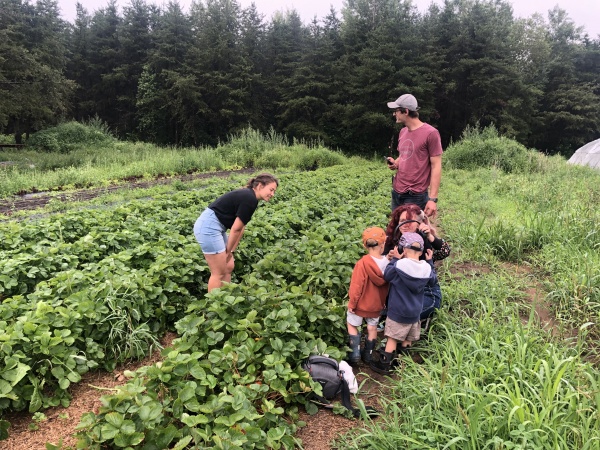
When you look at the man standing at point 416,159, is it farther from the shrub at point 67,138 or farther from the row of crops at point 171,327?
the shrub at point 67,138

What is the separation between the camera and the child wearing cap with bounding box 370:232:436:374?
2908 millimetres

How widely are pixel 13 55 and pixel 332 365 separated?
89.6 feet

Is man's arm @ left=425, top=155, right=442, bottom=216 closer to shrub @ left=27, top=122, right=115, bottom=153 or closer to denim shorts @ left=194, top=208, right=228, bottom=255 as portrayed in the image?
denim shorts @ left=194, top=208, right=228, bottom=255

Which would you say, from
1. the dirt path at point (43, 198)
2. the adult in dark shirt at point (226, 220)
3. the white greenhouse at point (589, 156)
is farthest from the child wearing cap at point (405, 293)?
the white greenhouse at point (589, 156)

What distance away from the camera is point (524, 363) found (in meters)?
2.55


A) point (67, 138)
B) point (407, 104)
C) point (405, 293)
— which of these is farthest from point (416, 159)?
point (67, 138)

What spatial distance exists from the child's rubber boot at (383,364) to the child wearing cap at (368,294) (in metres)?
0.07

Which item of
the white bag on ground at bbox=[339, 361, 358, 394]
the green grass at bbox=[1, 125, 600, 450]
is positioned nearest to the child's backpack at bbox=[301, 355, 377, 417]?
the white bag on ground at bbox=[339, 361, 358, 394]

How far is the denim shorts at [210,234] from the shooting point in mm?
3775

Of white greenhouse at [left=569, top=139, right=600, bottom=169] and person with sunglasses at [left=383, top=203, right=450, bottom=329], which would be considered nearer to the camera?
person with sunglasses at [left=383, top=203, right=450, bottom=329]

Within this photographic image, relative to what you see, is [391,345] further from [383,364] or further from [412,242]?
[412,242]

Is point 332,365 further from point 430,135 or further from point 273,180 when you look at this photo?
point 430,135

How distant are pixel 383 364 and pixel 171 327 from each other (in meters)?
2.01

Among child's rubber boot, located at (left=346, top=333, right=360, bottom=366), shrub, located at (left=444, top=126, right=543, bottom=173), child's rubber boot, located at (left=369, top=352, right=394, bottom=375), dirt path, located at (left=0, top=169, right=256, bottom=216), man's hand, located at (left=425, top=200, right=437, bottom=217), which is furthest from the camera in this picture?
shrub, located at (left=444, top=126, right=543, bottom=173)
